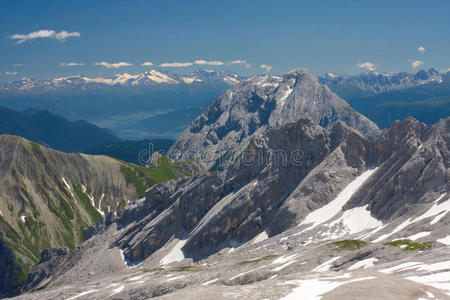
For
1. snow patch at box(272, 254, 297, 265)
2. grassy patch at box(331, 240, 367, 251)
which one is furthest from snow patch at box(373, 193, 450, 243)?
snow patch at box(272, 254, 297, 265)

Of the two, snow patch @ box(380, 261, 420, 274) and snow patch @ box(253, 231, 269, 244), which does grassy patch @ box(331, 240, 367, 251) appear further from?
snow patch @ box(253, 231, 269, 244)

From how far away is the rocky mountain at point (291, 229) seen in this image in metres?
53.1

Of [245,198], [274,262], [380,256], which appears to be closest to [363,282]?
[380,256]

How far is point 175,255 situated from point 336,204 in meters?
56.5

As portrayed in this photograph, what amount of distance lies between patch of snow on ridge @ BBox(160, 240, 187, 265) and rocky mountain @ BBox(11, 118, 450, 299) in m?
0.46

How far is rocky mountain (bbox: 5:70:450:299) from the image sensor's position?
5312 centimetres

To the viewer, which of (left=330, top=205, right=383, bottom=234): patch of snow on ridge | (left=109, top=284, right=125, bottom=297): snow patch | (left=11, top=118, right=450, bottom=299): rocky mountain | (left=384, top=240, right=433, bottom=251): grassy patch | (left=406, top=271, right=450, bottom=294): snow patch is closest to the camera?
(left=406, top=271, right=450, bottom=294): snow patch

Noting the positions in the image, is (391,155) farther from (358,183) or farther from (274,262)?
(274,262)

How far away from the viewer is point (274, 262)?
3260 inches

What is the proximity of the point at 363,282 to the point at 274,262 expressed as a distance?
140ft

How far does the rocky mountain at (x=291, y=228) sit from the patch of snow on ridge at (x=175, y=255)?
0.46m

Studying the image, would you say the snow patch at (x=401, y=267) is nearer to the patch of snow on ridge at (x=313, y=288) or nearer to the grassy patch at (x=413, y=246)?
the grassy patch at (x=413, y=246)

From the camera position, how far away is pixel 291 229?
116750mm

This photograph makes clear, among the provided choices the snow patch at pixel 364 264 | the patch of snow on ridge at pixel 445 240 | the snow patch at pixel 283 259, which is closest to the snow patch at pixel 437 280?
the snow patch at pixel 364 264
